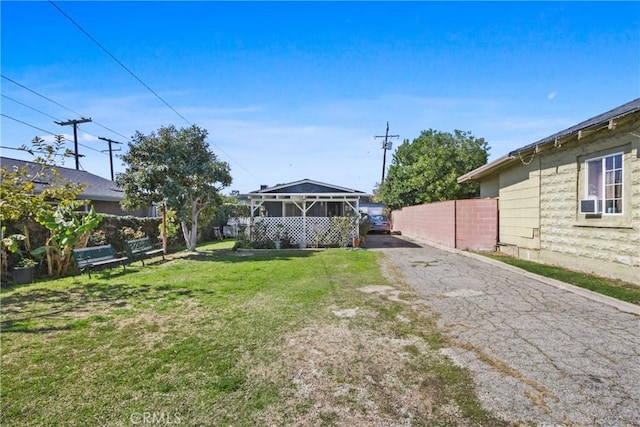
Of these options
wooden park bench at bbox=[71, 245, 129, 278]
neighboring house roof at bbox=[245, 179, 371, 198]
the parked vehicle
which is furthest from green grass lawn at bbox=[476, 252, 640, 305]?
the parked vehicle

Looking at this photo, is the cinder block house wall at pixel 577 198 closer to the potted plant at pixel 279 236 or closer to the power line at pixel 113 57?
the potted plant at pixel 279 236

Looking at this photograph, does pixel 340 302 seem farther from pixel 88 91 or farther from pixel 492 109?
pixel 88 91

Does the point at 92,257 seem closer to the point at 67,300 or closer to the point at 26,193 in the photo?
the point at 26,193

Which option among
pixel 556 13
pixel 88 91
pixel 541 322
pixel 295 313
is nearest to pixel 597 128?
pixel 556 13

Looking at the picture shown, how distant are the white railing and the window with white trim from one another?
368 inches

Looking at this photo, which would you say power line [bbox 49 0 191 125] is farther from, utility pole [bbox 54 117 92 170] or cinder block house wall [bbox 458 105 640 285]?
utility pole [bbox 54 117 92 170]

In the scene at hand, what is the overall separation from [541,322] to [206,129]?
1294cm

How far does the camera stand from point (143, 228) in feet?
50.5

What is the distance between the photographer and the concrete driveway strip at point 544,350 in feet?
9.14

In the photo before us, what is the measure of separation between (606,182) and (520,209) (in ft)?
11.4

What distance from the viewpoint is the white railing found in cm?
1598

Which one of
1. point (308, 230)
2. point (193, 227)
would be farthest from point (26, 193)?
point (308, 230)

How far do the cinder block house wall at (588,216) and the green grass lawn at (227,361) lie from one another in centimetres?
539

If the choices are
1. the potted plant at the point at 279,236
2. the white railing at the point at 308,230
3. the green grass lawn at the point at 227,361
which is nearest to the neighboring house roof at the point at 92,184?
the white railing at the point at 308,230
